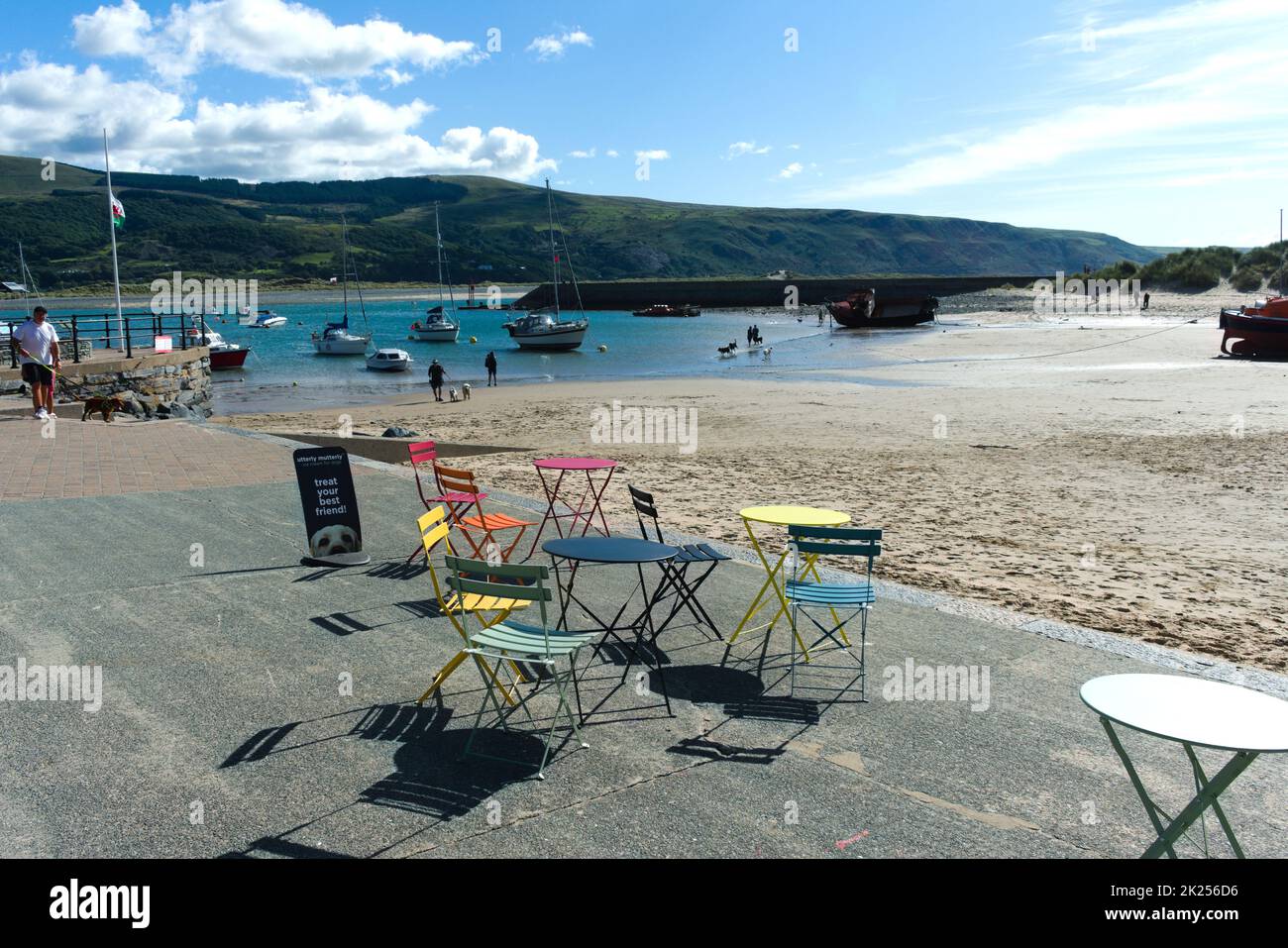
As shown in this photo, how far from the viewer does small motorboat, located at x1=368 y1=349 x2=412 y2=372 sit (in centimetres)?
4812

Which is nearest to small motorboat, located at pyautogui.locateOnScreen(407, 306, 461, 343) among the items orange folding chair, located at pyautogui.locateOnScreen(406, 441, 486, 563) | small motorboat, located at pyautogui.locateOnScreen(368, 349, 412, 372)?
small motorboat, located at pyautogui.locateOnScreen(368, 349, 412, 372)

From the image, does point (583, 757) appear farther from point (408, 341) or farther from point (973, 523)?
point (408, 341)

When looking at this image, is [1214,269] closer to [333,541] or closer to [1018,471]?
[1018,471]

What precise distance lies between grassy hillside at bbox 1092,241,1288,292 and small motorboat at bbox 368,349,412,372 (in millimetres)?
59194

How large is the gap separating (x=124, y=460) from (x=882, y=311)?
64.3m

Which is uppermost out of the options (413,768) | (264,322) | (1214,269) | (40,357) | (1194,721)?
(1214,269)

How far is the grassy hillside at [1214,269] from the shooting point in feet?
235

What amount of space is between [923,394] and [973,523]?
1733cm

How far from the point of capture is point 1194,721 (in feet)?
10.9

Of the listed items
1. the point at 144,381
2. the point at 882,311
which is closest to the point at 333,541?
the point at 144,381

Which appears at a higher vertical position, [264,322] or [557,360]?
[264,322]

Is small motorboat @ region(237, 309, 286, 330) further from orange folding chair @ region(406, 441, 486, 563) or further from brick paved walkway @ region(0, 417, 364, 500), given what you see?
orange folding chair @ region(406, 441, 486, 563)

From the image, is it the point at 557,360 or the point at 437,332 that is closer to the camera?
the point at 557,360
